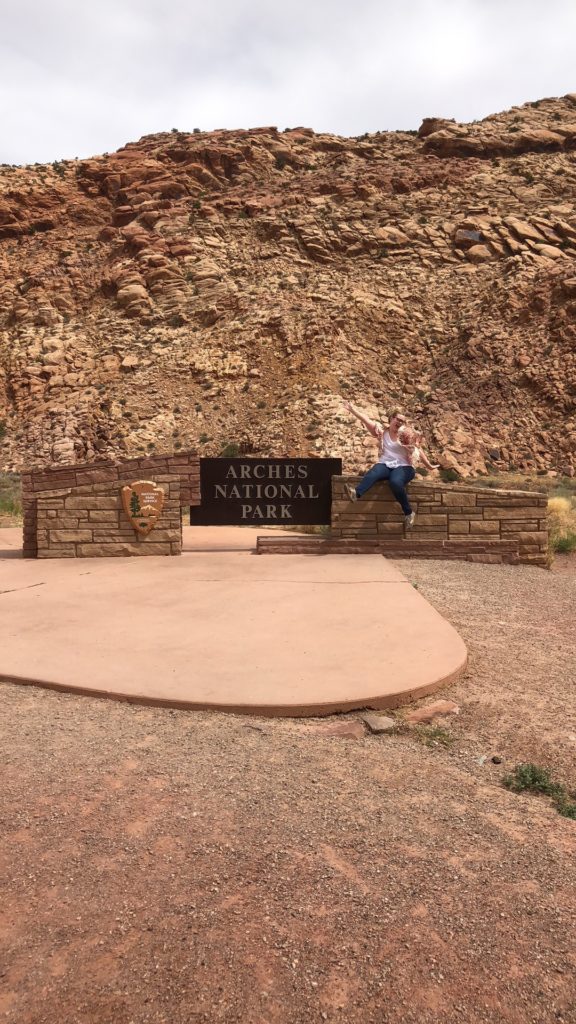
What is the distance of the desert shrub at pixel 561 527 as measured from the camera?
11.3 metres

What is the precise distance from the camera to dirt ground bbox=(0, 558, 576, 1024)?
1966 millimetres

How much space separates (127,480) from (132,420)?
21.2 metres

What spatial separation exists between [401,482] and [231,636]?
4.78m

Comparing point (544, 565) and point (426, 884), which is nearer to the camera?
point (426, 884)

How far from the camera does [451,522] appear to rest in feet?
31.9

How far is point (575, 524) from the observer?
44.1 feet

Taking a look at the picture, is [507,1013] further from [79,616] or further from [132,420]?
[132,420]

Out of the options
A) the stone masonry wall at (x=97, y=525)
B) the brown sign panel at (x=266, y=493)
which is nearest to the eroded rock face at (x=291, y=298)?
the brown sign panel at (x=266, y=493)

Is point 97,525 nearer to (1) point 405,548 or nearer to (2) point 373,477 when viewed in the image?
(2) point 373,477

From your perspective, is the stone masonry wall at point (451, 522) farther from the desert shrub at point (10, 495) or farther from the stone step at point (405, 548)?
the desert shrub at point (10, 495)

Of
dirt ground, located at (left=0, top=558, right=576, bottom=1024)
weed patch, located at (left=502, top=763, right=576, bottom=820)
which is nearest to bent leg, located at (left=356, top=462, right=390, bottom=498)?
dirt ground, located at (left=0, top=558, right=576, bottom=1024)

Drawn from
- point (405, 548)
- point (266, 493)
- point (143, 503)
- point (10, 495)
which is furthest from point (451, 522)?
point (10, 495)

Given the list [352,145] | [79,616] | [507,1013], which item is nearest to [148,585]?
[79,616]

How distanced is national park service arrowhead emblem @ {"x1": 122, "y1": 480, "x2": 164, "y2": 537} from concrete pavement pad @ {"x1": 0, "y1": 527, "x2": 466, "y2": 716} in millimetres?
1014
